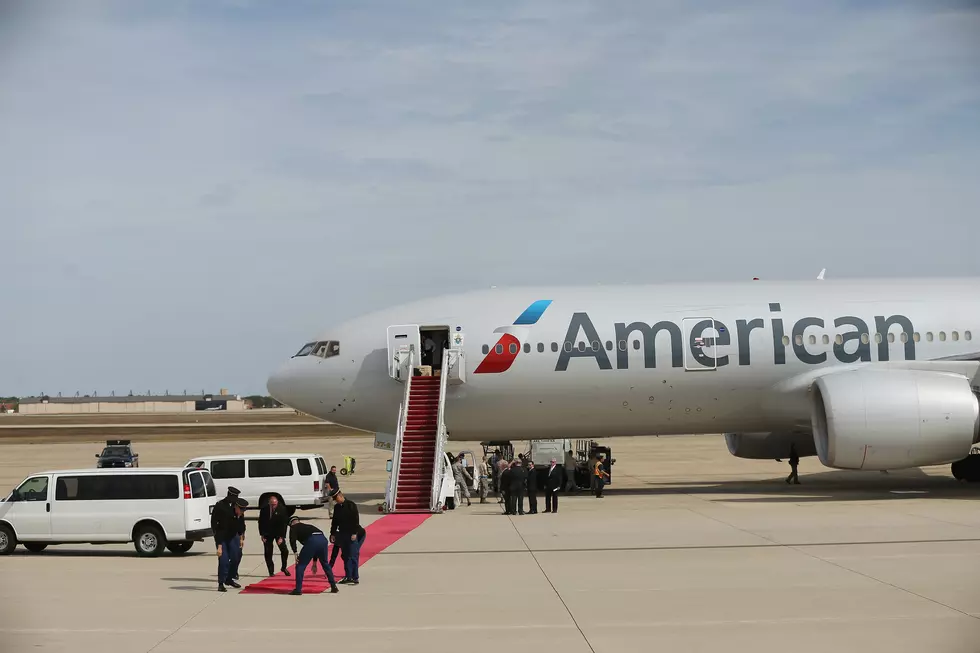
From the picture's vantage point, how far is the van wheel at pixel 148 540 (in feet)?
72.8

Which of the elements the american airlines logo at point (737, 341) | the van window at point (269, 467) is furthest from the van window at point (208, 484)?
the american airlines logo at point (737, 341)

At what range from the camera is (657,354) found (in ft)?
107

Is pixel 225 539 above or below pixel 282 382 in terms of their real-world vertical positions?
below

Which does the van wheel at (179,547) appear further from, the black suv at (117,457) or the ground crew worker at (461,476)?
the black suv at (117,457)

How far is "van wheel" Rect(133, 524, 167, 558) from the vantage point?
2220 centimetres

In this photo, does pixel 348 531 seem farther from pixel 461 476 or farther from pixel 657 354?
pixel 657 354

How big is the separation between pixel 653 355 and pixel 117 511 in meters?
16.8

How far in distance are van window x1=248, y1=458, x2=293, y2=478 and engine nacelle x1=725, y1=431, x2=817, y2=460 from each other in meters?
15.9

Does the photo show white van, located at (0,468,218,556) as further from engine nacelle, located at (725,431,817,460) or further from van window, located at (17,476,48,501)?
engine nacelle, located at (725,431,817,460)

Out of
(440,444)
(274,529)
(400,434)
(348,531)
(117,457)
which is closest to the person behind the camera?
(348,531)

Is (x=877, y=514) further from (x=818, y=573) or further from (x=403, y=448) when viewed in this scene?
(x=403, y=448)

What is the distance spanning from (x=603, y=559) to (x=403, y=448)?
12.4m

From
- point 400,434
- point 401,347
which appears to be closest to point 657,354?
point 401,347

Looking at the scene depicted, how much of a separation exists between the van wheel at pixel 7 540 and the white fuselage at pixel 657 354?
12.4 m
